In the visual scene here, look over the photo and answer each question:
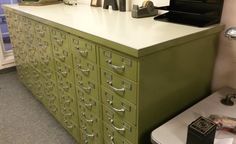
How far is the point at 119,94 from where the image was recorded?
3.28 feet

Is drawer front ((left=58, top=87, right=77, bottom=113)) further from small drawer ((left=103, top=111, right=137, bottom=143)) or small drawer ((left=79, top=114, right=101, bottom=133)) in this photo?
small drawer ((left=103, top=111, right=137, bottom=143))

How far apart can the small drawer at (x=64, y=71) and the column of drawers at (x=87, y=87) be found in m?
0.07

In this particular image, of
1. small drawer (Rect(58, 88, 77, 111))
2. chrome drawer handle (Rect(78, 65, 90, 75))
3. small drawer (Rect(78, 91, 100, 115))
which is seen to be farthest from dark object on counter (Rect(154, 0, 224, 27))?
small drawer (Rect(58, 88, 77, 111))

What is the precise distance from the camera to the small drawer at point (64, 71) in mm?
1414

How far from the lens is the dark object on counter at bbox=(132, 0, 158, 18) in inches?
52.6

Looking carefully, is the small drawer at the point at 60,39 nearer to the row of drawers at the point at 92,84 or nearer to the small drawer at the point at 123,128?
the row of drawers at the point at 92,84

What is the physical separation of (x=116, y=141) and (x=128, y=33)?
55cm

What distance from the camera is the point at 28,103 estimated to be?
2348 millimetres

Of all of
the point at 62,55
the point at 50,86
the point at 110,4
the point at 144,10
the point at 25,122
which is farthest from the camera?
A: the point at 25,122

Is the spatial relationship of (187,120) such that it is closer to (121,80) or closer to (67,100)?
(121,80)

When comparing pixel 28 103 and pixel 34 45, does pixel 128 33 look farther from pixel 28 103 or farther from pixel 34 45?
pixel 28 103

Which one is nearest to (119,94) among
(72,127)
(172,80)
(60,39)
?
(172,80)

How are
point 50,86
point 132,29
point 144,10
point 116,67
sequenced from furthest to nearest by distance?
point 50,86, point 144,10, point 132,29, point 116,67

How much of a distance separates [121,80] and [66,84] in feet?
2.23
